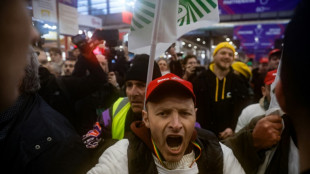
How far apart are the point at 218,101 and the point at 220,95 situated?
10 centimetres

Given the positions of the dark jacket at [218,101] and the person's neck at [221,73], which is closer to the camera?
the dark jacket at [218,101]

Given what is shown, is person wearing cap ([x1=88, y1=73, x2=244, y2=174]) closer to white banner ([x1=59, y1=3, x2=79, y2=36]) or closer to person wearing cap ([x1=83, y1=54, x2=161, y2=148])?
person wearing cap ([x1=83, y1=54, x2=161, y2=148])

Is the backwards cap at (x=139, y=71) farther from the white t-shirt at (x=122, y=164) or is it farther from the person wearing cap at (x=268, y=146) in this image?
the person wearing cap at (x=268, y=146)

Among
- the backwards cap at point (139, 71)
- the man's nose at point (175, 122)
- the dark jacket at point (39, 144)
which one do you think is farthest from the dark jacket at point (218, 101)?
the dark jacket at point (39, 144)

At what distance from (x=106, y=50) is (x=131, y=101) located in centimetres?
204

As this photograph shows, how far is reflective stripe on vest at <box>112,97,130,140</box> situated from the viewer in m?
2.06

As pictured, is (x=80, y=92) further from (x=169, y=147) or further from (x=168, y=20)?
(x=169, y=147)

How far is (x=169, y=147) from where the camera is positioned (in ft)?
4.68

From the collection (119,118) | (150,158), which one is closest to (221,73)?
(119,118)

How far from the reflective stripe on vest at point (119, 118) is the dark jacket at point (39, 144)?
0.49 m

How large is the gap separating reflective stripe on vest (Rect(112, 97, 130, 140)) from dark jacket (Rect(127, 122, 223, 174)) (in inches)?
21.7

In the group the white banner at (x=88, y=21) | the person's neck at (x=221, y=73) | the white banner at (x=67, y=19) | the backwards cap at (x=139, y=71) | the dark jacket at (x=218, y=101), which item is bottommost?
the dark jacket at (x=218, y=101)

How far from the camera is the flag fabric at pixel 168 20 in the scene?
1883 millimetres

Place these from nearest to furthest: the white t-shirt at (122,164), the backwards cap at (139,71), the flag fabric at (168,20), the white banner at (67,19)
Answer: the white t-shirt at (122,164)
the flag fabric at (168,20)
the backwards cap at (139,71)
the white banner at (67,19)
